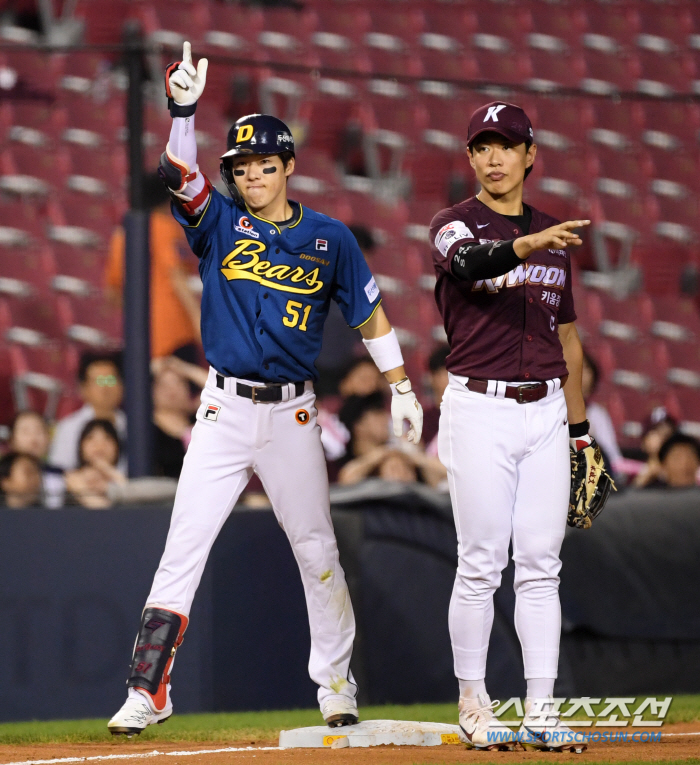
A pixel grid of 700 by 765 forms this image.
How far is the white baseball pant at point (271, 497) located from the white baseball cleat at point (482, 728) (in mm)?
535

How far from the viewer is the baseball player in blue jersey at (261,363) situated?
3947 mm

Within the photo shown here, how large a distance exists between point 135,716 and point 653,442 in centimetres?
495

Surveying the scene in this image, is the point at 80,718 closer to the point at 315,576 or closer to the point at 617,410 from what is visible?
the point at 315,576

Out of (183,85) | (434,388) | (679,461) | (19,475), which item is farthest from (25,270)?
(183,85)

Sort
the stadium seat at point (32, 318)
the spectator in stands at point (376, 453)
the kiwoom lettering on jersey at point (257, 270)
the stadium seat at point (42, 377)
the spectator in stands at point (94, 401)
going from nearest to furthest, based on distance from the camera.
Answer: the kiwoom lettering on jersey at point (257, 270) → the spectator in stands at point (376, 453) → the spectator in stands at point (94, 401) → the stadium seat at point (42, 377) → the stadium seat at point (32, 318)

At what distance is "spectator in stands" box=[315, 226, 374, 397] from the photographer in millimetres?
7734

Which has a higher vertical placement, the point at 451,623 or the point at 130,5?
the point at 130,5

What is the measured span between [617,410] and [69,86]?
525cm

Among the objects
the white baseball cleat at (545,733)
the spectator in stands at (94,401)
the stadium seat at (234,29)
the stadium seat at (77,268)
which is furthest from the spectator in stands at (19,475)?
the stadium seat at (234,29)

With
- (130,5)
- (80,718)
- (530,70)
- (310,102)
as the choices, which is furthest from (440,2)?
(80,718)

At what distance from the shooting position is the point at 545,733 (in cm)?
370

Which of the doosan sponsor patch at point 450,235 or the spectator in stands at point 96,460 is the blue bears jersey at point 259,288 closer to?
the doosan sponsor patch at point 450,235

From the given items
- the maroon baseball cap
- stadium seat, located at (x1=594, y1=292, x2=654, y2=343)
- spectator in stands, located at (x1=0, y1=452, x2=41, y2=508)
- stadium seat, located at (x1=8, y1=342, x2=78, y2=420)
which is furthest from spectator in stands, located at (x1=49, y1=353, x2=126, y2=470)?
stadium seat, located at (x1=594, y1=292, x2=654, y2=343)

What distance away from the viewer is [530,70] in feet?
37.0
